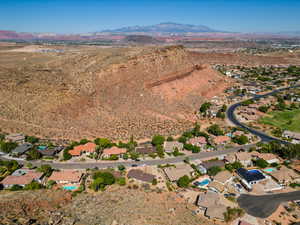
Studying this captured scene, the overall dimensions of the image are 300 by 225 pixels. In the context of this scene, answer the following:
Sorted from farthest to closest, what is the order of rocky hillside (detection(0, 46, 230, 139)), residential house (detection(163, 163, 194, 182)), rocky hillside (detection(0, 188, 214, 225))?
1. rocky hillside (detection(0, 46, 230, 139))
2. residential house (detection(163, 163, 194, 182))
3. rocky hillside (detection(0, 188, 214, 225))

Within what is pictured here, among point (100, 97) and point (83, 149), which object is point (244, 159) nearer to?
point (83, 149)

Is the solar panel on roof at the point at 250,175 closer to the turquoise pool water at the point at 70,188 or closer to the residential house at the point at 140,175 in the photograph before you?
the residential house at the point at 140,175

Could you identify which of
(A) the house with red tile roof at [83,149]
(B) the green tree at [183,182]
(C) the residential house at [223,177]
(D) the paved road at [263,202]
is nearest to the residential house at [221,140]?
(C) the residential house at [223,177]

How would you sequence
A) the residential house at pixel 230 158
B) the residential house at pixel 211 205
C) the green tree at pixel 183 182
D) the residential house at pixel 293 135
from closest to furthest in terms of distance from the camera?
the residential house at pixel 211 205 → the green tree at pixel 183 182 → the residential house at pixel 230 158 → the residential house at pixel 293 135

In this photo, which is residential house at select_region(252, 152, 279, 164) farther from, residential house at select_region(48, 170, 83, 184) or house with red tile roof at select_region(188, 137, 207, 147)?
residential house at select_region(48, 170, 83, 184)

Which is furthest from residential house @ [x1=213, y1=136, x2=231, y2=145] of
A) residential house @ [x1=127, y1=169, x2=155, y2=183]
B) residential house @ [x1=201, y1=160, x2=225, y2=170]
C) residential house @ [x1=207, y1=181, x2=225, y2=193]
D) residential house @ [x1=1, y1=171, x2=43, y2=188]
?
residential house @ [x1=1, y1=171, x2=43, y2=188]

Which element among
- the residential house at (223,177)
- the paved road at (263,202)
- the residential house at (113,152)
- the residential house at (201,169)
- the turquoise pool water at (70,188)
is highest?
the residential house at (113,152)

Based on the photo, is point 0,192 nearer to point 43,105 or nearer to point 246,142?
point 43,105
